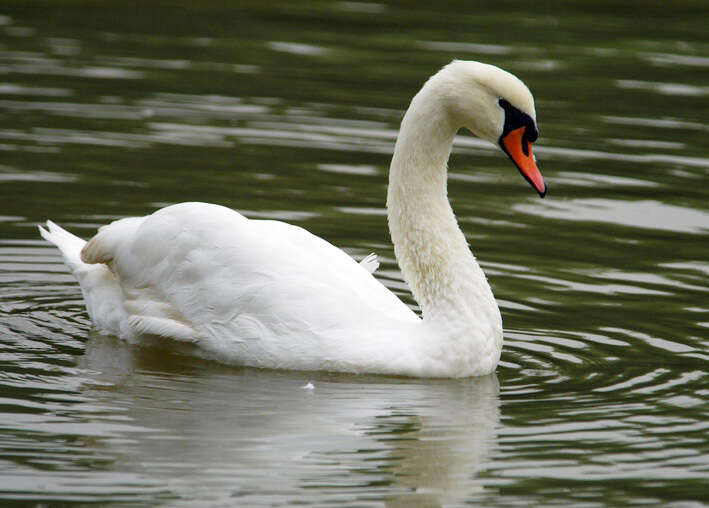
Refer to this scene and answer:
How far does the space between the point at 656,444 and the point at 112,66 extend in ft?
36.0

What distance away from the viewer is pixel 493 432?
7.96 meters

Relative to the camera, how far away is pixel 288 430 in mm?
7848

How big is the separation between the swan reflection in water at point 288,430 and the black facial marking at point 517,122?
1360 millimetres

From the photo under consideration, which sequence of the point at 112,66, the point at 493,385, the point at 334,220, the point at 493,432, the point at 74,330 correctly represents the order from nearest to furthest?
the point at 493,432 < the point at 493,385 < the point at 74,330 < the point at 334,220 < the point at 112,66

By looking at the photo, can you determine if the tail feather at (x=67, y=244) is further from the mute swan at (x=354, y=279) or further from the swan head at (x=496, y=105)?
the swan head at (x=496, y=105)

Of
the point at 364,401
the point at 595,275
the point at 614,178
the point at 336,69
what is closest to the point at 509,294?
the point at 595,275

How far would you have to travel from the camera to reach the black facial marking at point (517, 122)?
887cm

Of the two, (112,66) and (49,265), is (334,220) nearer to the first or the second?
(49,265)

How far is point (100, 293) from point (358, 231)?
9.27ft

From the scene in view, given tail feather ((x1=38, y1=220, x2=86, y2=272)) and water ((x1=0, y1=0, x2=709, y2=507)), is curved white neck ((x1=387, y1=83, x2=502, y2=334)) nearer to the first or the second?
water ((x1=0, y1=0, x2=709, y2=507))

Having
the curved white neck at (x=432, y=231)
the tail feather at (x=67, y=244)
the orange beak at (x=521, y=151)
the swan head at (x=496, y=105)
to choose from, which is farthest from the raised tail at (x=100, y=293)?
the orange beak at (x=521, y=151)

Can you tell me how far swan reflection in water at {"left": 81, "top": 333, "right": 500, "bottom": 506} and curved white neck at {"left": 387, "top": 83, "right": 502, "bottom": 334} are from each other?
0.40 m

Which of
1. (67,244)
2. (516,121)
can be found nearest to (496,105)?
(516,121)

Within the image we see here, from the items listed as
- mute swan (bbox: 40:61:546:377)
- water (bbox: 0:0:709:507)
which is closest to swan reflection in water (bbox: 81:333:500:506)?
water (bbox: 0:0:709:507)
